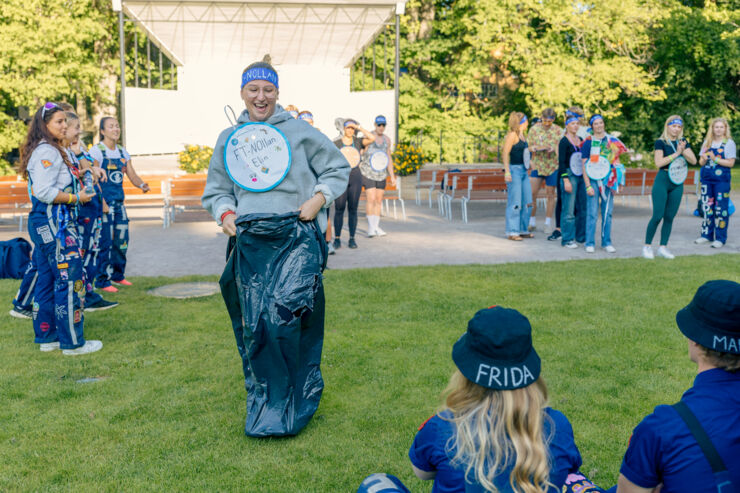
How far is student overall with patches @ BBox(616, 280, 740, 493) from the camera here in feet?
7.50

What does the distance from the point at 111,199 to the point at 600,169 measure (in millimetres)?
6336

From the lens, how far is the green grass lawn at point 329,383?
4.08m

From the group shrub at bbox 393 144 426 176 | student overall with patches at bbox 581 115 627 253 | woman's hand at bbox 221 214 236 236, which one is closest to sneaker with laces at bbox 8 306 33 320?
woman's hand at bbox 221 214 236 236

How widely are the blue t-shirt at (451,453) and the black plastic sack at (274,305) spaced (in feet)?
6.19

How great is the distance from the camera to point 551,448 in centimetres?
235

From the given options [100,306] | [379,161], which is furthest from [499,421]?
[379,161]

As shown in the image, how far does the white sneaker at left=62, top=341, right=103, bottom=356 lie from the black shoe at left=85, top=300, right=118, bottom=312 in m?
1.35

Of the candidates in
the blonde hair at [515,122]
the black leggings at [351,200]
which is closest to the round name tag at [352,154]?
the black leggings at [351,200]

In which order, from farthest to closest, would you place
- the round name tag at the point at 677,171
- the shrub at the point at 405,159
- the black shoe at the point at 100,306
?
the shrub at the point at 405,159 < the round name tag at the point at 677,171 < the black shoe at the point at 100,306

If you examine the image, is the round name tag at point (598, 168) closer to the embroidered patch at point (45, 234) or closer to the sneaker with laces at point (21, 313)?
the embroidered patch at point (45, 234)

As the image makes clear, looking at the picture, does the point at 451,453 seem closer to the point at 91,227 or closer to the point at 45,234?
the point at 45,234

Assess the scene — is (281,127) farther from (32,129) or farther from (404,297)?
(404,297)

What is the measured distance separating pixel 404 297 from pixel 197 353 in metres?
2.59

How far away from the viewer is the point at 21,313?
7.23 m
